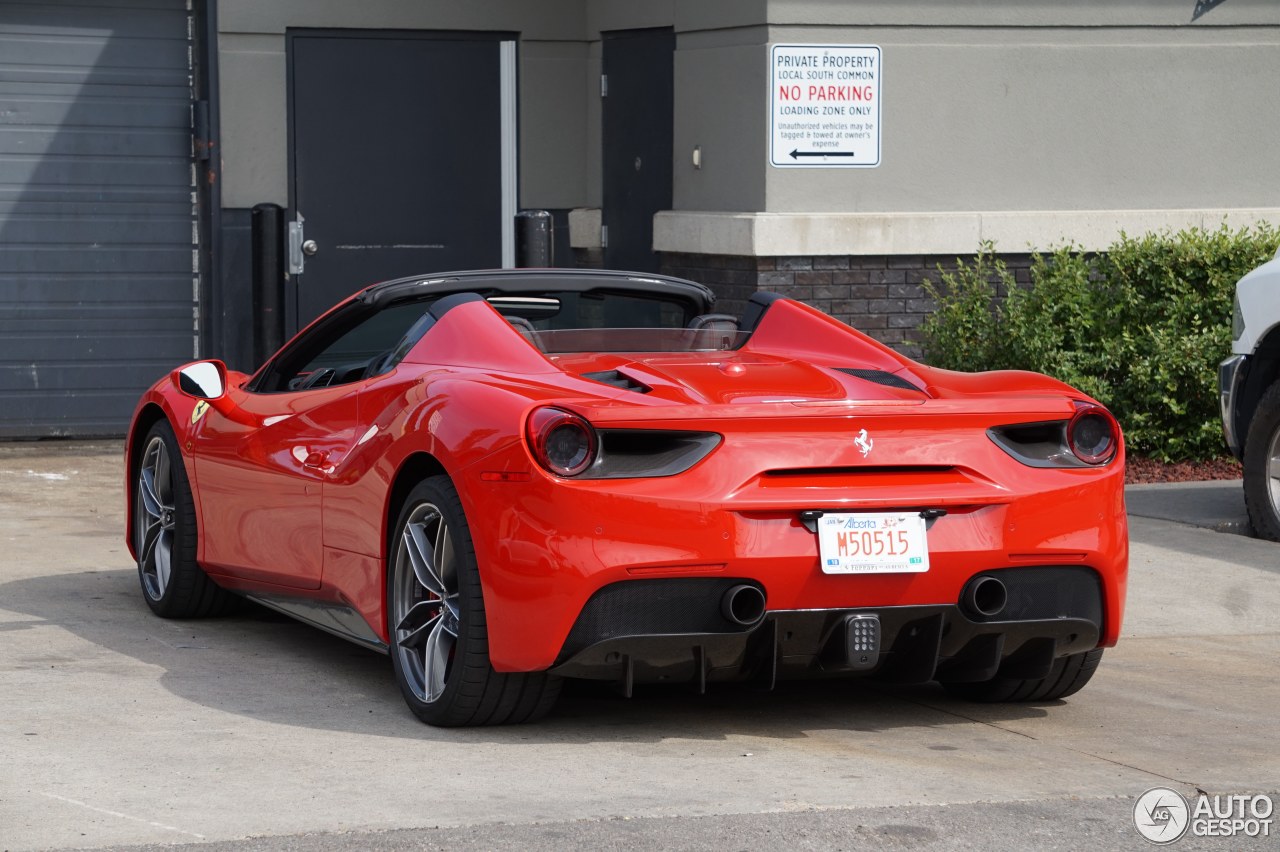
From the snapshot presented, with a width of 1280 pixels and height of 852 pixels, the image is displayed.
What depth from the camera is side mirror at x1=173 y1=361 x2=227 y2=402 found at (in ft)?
23.4

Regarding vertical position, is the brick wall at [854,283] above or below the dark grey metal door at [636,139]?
below

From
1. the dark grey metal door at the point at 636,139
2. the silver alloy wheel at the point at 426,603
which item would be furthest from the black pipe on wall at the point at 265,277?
the silver alloy wheel at the point at 426,603

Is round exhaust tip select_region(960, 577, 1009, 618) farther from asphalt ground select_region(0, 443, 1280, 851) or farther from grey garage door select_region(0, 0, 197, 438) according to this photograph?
grey garage door select_region(0, 0, 197, 438)

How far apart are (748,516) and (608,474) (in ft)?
1.23

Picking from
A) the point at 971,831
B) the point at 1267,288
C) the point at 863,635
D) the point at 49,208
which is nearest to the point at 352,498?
the point at 863,635

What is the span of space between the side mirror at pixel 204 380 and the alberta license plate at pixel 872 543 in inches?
108

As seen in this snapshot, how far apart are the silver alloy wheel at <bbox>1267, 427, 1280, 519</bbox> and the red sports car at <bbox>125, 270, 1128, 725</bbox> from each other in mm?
3666

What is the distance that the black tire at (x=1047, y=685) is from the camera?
5.95m

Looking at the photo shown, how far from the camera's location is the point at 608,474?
5.16 m

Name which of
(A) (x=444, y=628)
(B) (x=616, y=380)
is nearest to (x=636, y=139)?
(B) (x=616, y=380)

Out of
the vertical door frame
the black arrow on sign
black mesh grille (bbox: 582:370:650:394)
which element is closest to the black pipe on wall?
the vertical door frame

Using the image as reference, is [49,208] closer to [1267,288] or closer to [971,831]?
[1267,288]

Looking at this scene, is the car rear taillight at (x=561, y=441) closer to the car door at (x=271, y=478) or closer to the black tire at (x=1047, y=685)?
the car door at (x=271, y=478)

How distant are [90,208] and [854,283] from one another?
198 inches
